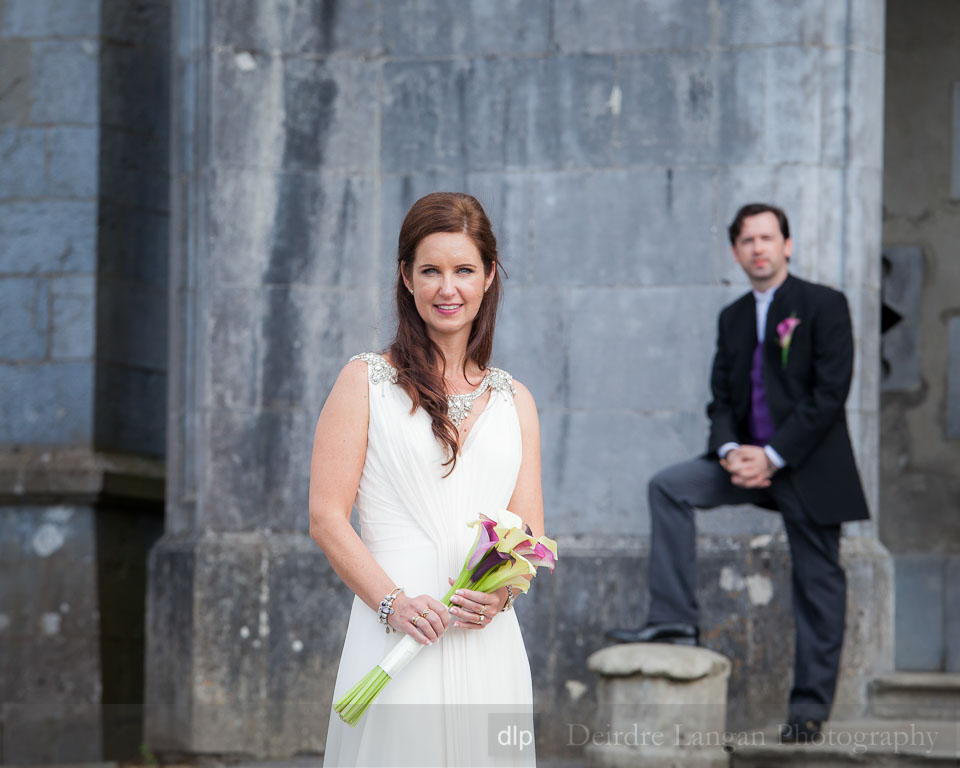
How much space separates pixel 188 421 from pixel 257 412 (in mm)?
416

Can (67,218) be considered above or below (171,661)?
above

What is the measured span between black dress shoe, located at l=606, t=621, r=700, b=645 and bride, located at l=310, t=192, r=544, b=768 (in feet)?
8.76

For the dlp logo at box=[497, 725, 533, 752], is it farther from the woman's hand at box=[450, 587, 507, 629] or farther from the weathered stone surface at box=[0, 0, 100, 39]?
the weathered stone surface at box=[0, 0, 100, 39]

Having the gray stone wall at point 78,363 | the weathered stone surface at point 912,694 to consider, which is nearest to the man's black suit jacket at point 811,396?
the weathered stone surface at point 912,694

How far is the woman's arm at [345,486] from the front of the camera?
10.7 ft

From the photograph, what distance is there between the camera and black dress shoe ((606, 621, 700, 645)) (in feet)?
19.8

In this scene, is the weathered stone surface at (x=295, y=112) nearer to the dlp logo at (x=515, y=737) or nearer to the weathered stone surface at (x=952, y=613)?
the weathered stone surface at (x=952, y=613)

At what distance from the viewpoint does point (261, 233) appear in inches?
299

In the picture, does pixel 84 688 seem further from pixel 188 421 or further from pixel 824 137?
pixel 824 137

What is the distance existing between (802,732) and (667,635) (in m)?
0.67

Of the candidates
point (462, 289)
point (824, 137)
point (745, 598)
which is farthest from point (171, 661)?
point (462, 289)

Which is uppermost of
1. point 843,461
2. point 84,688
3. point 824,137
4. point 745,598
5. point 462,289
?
point 824,137

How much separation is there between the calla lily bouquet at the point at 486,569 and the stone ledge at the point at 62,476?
521cm

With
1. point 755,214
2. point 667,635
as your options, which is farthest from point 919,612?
point 755,214
